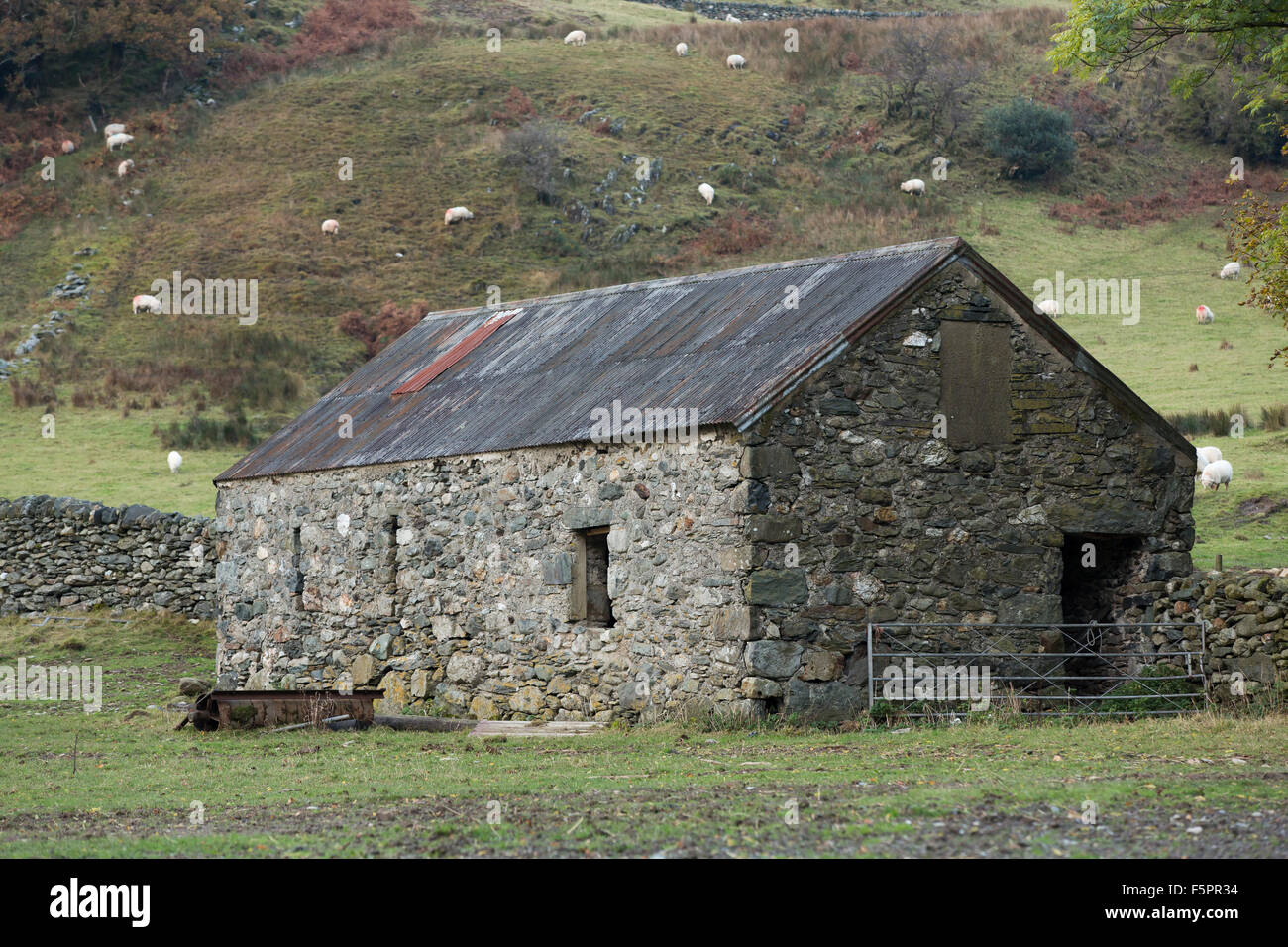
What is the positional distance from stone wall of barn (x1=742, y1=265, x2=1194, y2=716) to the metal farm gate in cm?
13

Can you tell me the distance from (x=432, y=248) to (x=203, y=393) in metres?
13.0

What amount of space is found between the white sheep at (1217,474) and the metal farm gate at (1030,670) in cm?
883

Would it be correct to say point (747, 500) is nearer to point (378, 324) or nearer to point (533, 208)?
point (378, 324)

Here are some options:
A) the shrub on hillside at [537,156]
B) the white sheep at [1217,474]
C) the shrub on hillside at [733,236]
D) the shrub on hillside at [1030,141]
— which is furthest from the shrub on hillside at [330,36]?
the white sheep at [1217,474]

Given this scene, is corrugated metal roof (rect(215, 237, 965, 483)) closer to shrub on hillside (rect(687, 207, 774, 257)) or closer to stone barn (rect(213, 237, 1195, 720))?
stone barn (rect(213, 237, 1195, 720))

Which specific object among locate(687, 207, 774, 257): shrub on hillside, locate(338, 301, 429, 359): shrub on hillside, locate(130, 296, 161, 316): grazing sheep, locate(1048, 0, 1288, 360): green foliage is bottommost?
locate(1048, 0, 1288, 360): green foliage

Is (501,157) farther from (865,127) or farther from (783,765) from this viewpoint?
(783,765)

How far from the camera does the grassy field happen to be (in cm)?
850

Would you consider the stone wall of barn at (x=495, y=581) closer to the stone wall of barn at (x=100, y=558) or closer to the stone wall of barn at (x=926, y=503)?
the stone wall of barn at (x=926, y=503)

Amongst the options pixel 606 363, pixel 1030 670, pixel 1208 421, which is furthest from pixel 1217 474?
pixel 606 363

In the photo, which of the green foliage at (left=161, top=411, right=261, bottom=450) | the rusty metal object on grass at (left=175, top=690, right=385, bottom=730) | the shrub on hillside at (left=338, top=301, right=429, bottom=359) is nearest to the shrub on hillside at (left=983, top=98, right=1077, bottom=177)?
the shrub on hillside at (left=338, top=301, right=429, bottom=359)

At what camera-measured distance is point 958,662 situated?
15.5 m

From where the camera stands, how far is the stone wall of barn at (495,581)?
15000 millimetres

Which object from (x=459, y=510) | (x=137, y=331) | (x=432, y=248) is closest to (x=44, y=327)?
(x=137, y=331)
